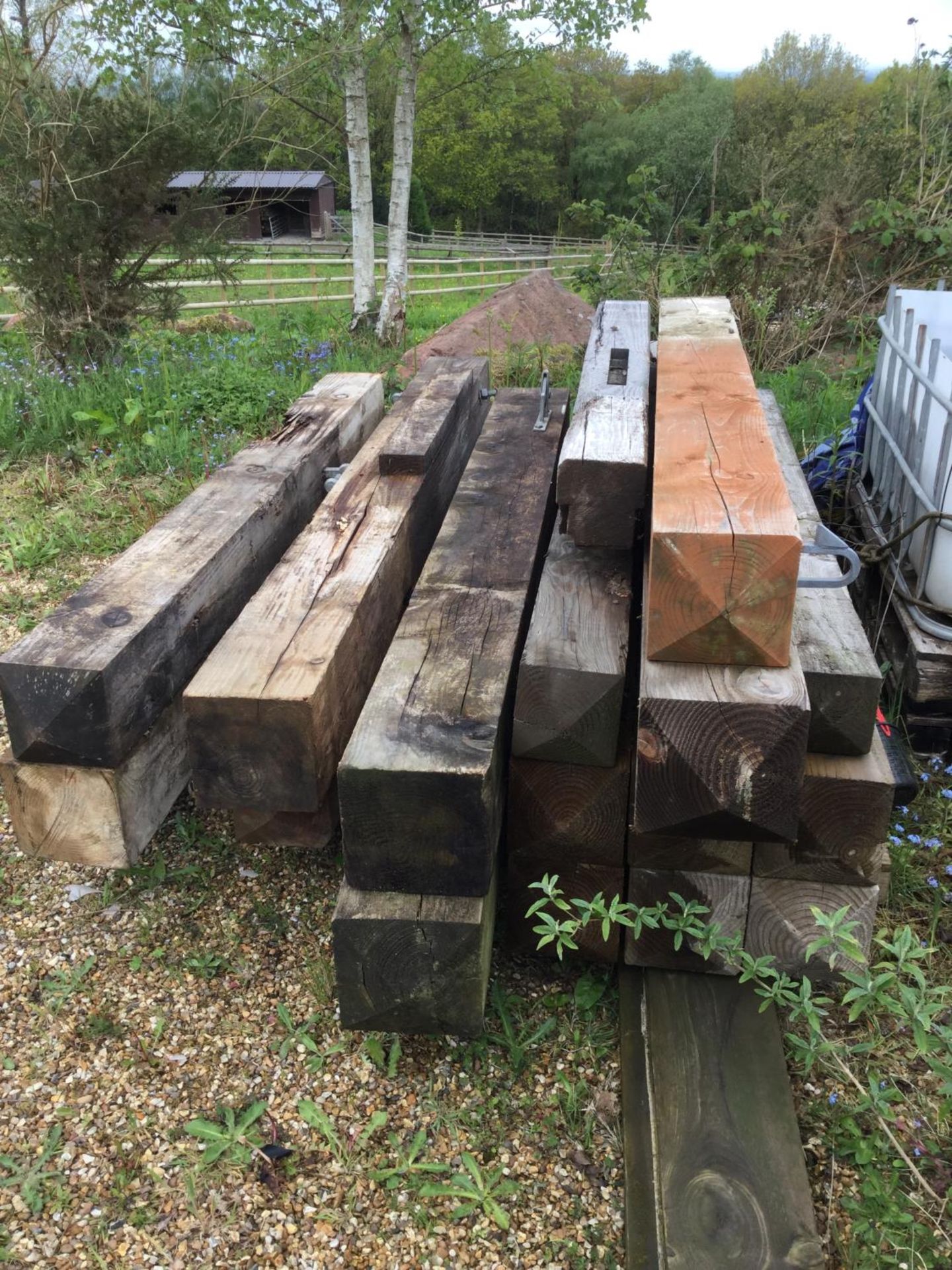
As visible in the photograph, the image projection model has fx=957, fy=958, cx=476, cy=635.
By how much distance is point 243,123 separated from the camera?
20.5 ft

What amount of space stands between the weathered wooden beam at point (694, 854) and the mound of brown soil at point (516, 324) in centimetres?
512

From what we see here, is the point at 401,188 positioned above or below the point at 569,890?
above

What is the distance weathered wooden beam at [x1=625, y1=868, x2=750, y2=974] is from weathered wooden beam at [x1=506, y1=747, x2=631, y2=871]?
0.09 m

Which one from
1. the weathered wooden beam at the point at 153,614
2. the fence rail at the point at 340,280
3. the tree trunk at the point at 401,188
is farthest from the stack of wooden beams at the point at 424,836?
the tree trunk at the point at 401,188

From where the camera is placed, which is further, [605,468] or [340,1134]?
[605,468]

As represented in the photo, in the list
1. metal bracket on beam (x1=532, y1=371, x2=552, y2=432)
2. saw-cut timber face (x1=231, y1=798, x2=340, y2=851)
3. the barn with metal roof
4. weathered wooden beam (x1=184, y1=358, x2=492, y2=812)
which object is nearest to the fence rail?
the barn with metal roof

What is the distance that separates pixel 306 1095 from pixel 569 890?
2.28ft

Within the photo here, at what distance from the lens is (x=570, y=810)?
205 cm

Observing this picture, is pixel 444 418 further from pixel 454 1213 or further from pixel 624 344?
pixel 454 1213

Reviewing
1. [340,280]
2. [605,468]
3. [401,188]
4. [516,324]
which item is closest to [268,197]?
[401,188]

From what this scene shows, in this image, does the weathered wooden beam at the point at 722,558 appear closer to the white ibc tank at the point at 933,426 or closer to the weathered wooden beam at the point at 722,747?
the weathered wooden beam at the point at 722,747

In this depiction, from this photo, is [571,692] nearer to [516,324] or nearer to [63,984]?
[63,984]

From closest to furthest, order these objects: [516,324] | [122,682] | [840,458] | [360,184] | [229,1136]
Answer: [229,1136], [122,682], [840,458], [516,324], [360,184]

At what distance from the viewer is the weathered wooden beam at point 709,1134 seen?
1.58 meters
